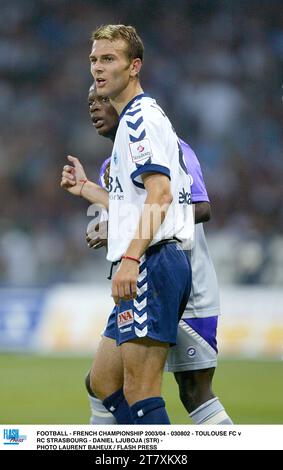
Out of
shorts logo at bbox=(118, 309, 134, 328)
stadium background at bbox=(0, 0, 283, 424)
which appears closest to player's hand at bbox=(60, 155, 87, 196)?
shorts logo at bbox=(118, 309, 134, 328)

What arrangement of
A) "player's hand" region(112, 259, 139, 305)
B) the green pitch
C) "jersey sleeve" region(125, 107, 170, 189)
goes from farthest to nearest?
1. the green pitch
2. "jersey sleeve" region(125, 107, 170, 189)
3. "player's hand" region(112, 259, 139, 305)

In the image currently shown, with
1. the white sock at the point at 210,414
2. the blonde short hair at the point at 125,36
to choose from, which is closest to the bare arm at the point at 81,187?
the blonde short hair at the point at 125,36

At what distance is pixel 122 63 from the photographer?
4.04 meters

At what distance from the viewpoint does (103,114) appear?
15.7ft

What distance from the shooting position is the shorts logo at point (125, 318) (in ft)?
12.8

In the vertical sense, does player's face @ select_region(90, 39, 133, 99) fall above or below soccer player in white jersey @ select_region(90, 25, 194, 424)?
above

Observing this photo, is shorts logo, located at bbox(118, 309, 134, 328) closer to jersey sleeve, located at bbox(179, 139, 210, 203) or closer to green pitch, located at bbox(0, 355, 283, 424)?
jersey sleeve, located at bbox(179, 139, 210, 203)

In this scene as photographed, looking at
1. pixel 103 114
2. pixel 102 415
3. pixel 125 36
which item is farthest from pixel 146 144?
pixel 102 415

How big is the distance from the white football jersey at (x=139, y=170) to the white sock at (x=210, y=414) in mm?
951

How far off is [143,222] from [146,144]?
31cm

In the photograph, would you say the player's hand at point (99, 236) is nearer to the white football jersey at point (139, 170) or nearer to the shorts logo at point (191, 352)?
the white football jersey at point (139, 170)

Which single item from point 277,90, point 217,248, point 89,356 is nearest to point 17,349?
point 89,356

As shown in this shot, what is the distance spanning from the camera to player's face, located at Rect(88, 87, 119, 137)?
15.6 feet

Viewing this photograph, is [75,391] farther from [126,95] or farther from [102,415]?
[126,95]
